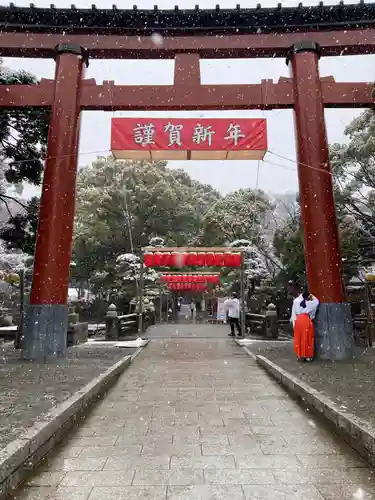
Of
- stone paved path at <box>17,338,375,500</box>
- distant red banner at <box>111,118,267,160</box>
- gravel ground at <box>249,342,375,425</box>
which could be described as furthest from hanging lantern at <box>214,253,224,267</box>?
stone paved path at <box>17,338,375,500</box>

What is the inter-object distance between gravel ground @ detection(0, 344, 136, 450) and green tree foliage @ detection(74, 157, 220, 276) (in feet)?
71.8

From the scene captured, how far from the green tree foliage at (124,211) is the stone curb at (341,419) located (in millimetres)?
25719

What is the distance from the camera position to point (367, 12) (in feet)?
37.9

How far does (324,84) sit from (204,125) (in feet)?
11.4

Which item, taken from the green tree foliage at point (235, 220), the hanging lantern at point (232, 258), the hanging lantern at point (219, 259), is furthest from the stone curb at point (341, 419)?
the green tree foliage at point (235, 220)

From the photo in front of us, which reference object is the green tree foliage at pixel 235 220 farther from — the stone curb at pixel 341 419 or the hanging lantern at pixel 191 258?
the stone curb at pixel 341 419

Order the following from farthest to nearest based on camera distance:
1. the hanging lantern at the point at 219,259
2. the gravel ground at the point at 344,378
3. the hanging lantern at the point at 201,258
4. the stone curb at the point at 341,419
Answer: the hanging lantern at the point at 201,258 < the hanging lantern at the point at 219,259 < the gravel ground at the point at 344,378 < the stone curb at the point at 341,419

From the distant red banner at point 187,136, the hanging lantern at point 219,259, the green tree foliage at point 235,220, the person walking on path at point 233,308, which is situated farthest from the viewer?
the green tree foliage at point 235,220

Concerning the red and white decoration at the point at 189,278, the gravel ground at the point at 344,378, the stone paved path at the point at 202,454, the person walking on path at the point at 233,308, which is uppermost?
the red and white decoration at the point at 189,278

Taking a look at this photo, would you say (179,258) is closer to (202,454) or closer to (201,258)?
(201,258)

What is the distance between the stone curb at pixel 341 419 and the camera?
3937 millimetres

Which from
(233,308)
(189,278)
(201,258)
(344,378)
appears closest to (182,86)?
(344,378)

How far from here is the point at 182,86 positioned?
11664mm

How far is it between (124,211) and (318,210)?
77.9ft
